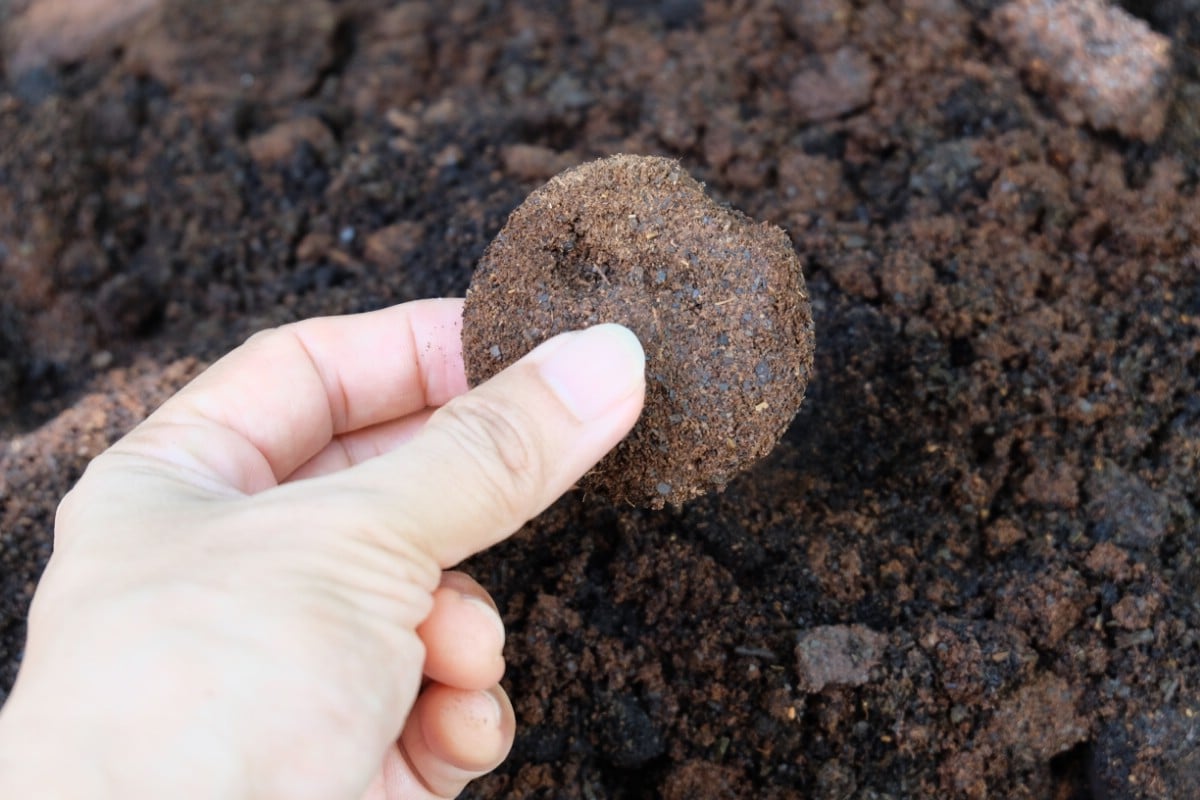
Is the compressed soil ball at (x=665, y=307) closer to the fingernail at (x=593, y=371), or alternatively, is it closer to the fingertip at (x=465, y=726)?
the fingernail at (x=593, y=371)

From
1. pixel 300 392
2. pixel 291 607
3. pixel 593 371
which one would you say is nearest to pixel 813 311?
pixel 593 371

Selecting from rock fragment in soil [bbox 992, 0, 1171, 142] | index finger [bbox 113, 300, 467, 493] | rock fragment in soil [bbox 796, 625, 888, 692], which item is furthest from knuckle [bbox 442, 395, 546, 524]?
rock fragment in soil [bbox 992, 0, 1171, 142]

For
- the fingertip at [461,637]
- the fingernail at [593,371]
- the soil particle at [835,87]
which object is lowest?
the fingertip at [461,637]

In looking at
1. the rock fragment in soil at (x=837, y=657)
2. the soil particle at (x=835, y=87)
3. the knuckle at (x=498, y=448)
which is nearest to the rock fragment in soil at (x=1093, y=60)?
the soil particle at (x=835, y=87)

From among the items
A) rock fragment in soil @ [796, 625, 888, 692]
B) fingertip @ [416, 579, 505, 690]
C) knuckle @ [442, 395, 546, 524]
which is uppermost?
knuckle @ [442, 395, 546, 524]

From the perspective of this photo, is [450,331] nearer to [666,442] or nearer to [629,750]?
[666,442]

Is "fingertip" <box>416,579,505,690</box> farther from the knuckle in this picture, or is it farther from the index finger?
the index finger

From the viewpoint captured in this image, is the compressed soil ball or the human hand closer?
the human hand

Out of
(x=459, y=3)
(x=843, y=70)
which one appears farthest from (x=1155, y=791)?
(x=459, y=3)
